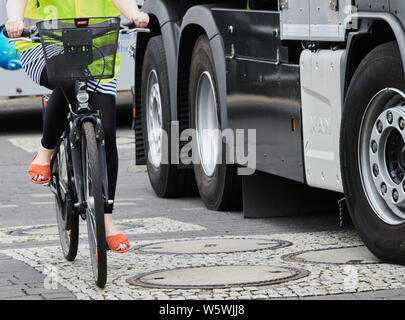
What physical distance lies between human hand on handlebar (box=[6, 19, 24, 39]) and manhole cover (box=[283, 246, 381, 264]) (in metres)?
1.90

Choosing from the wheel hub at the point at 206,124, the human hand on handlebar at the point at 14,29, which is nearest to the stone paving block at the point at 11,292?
the human hand on handlebar at the point at 14,29

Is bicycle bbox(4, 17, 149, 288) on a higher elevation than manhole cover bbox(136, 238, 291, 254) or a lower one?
higher

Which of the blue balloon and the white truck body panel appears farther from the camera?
the blue balloon

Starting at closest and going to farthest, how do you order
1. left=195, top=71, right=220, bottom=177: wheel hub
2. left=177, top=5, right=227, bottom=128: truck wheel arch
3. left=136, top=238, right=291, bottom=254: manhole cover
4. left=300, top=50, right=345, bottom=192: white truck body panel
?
left=300, top=50, right=345, bottom=192: white truck body panel, left=136, top=238, right=291, bottom=254: manhole cover, left=177, top=5, right=227, bottom=128: truck wheel arch, left=195, top=71, right=220, bottom=177: wheel hub

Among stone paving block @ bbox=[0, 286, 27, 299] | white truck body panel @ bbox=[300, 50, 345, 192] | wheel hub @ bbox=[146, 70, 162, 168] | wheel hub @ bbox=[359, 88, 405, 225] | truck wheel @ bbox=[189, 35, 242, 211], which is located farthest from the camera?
wheel hub @ bbox=[146, 70, 162, 168]

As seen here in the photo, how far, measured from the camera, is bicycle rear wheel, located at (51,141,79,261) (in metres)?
6.45

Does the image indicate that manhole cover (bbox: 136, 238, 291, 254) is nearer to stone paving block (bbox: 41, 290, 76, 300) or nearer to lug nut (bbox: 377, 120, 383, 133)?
lug nut (bbox: 377, 120, 383, 133)

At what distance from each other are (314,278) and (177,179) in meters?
4.13

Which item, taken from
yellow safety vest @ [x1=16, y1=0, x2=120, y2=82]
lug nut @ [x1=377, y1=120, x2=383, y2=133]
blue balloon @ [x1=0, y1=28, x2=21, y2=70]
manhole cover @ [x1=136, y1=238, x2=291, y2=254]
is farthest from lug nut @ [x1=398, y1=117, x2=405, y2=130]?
blue balloon @ [x1=0, y1=28, x2=21, y2=70]

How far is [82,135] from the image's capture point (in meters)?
6.16

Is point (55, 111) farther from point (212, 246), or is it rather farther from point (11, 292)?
point (212, 246)

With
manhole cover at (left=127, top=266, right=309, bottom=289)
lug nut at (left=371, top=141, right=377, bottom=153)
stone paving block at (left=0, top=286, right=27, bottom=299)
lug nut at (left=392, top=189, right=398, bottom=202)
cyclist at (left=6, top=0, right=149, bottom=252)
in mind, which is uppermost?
cyclist at (left=6, top=0, right=149, bottom=252)
